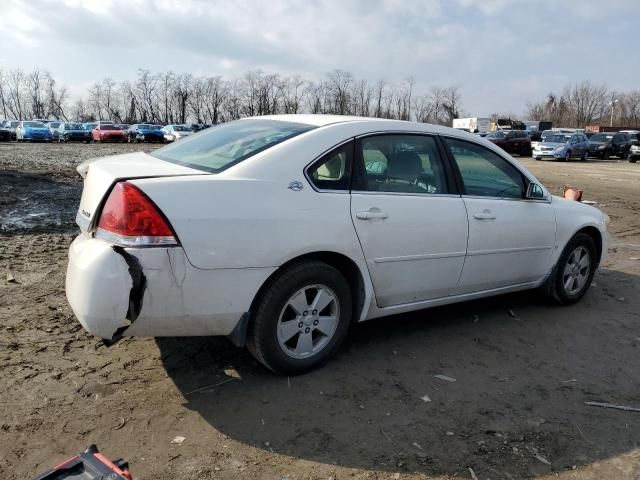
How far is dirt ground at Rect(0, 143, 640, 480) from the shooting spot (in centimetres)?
263

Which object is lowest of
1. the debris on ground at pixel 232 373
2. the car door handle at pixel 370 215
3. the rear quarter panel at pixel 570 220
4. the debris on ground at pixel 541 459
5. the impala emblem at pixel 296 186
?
the debris on ground at pixel 541 459

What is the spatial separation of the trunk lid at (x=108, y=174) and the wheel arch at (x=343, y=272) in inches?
29.3

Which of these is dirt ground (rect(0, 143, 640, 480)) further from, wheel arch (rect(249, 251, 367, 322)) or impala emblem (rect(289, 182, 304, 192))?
impala emblem (rect(289, 182, 304, 192))

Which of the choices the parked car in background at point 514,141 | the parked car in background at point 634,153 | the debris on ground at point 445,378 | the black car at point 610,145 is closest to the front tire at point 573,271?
the debris on ground at point 445,378

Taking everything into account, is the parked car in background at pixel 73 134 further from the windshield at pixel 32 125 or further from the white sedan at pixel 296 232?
the white sedan at pixel 296 232

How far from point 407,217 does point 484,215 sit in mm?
821

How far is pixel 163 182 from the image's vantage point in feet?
9.39

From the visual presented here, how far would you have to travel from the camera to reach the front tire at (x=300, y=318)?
3.13 metres

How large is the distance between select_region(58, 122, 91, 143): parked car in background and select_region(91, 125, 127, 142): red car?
600 millimetres

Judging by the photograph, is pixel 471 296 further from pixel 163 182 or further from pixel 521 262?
pixel 163 182

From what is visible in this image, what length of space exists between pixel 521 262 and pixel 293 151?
7.62ft

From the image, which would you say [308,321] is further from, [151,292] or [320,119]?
[320,119]

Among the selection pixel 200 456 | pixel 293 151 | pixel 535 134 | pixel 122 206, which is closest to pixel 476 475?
pixel 200 456

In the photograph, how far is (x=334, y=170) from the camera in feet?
11.1
